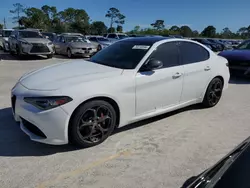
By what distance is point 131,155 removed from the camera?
3.32 metres

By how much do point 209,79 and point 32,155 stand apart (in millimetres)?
3629

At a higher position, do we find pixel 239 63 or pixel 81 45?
pixel 81 45

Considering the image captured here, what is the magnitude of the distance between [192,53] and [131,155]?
2540 millimetres

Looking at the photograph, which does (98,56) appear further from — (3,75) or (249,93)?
(3,75)

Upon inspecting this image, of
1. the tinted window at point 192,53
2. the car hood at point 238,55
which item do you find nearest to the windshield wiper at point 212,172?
the tinted window at point 192,53

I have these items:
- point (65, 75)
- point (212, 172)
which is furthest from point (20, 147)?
point (212, 172)

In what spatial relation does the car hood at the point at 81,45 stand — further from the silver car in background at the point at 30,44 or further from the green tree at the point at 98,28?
the green tree at the point at 98,28

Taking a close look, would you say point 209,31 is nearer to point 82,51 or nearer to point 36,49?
point 82,51

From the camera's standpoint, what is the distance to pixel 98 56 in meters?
4.61

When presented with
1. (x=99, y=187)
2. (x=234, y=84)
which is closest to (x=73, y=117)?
(x=99, y=187)

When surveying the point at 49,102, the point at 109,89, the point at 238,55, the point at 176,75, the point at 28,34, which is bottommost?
the point at 49,102

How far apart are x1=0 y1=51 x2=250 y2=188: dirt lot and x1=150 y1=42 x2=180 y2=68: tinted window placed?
1063 mm

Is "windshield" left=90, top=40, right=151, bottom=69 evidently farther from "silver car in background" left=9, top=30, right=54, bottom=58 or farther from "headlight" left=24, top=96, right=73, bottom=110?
"silver car in background" left=9, top=30, right=54, bottom=58

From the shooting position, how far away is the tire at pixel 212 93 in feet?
16.9
